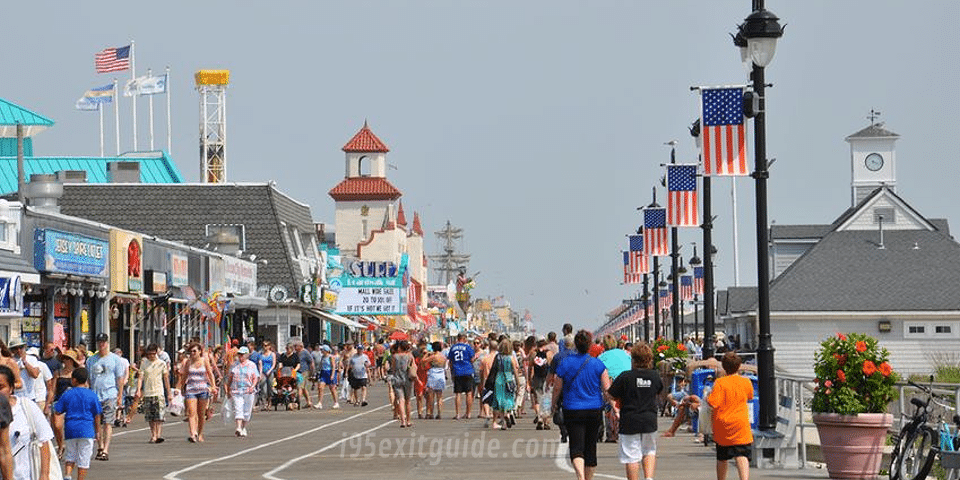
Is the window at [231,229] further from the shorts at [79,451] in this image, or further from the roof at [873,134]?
the shorts at [79,451]

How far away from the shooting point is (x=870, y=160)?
87.0 meters

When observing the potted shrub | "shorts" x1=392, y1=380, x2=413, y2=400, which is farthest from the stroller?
the potted shrub

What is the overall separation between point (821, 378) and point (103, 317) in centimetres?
2903

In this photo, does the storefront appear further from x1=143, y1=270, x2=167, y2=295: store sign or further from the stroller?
the stroller

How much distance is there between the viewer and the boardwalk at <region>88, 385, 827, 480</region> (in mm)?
20938

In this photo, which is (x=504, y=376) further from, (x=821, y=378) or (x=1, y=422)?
(x=1, y=422)

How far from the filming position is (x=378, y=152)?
470 ft

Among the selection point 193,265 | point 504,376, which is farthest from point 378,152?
point 504,376

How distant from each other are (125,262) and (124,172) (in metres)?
39.9

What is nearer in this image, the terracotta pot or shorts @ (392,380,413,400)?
the terracotta pot

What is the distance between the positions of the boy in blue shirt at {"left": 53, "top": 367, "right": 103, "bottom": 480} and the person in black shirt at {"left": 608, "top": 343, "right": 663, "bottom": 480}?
6129 mm

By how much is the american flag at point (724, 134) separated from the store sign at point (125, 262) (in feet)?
76.0

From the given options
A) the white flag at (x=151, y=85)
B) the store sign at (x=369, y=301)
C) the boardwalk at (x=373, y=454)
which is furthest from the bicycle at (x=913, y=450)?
the white flag at (x=151, y=85)

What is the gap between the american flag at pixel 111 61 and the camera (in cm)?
8612
